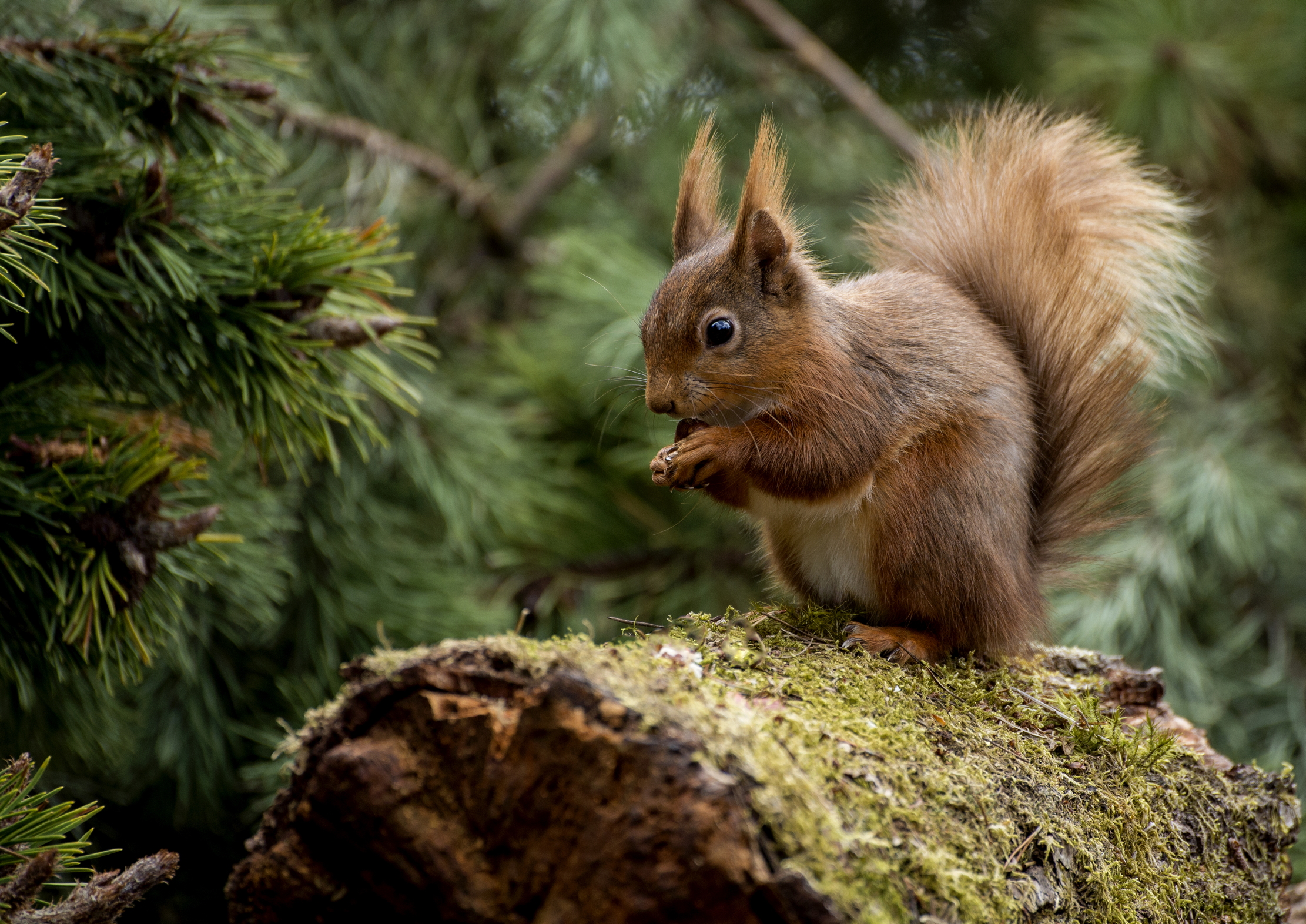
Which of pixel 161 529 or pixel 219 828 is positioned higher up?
pixel 161 529

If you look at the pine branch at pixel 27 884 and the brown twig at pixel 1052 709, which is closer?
the pine branch at pixel 27 884

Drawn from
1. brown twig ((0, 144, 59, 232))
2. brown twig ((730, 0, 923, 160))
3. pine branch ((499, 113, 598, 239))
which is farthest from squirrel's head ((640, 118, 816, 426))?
pine branch ((499, 113, 598, 239))

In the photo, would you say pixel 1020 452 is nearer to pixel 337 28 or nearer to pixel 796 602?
pixel 796 602

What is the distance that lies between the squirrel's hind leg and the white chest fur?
92 mm

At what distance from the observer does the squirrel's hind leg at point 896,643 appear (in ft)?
4.26

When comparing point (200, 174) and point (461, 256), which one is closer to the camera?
point (200, 174)

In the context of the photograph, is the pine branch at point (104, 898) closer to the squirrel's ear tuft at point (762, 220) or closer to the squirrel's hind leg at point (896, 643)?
the squirrel's hind leg at point (896, 643)

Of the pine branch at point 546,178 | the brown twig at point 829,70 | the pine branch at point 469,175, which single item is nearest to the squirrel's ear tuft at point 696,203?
the pine branch at point 469,175

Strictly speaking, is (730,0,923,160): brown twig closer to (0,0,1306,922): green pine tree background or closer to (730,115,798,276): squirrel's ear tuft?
(0,0,1306,922): green pine tree background

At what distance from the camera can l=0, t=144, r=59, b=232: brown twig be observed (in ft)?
2.80

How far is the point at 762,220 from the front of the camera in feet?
4.78

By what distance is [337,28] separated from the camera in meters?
2.86

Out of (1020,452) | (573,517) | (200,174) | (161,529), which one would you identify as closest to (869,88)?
(573,517)

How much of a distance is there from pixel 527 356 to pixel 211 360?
1436mm
